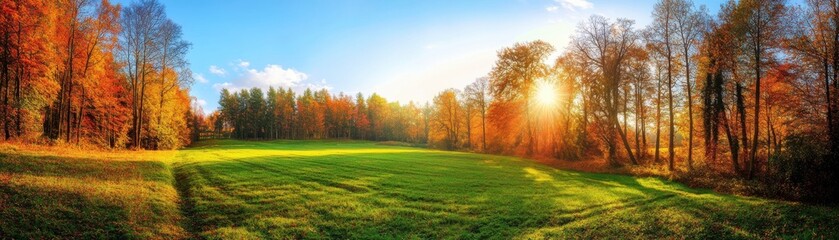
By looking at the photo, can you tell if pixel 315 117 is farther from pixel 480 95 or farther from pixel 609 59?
pixel 609 59

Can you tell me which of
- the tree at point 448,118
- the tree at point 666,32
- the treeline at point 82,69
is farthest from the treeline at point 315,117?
the tree at point 666,32

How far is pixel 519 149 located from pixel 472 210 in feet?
109

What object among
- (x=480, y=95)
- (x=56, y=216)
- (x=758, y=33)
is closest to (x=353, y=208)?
(x=56, y=216)

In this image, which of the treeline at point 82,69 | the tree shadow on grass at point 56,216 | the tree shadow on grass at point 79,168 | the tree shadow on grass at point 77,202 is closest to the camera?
the tree shadow on grass at point 56,216

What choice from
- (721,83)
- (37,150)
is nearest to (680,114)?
(721,83)

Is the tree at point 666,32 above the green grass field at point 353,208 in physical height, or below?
above

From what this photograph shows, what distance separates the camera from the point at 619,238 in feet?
37.6

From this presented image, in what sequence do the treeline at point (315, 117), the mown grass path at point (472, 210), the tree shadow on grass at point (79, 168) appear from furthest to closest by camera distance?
the treeline at point (315, 117)
the tree shadow on grass at point (79, 168)
the mown grass path at point (472, 210)

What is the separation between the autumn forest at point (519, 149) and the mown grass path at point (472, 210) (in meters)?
0.11

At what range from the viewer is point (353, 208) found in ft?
49.3

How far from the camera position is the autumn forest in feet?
42.5

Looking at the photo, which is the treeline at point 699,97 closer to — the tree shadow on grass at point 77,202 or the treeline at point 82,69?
the tree shadow on grass at point 77,202

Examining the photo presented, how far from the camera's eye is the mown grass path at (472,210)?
1188 centimetres

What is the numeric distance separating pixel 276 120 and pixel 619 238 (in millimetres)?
108109
